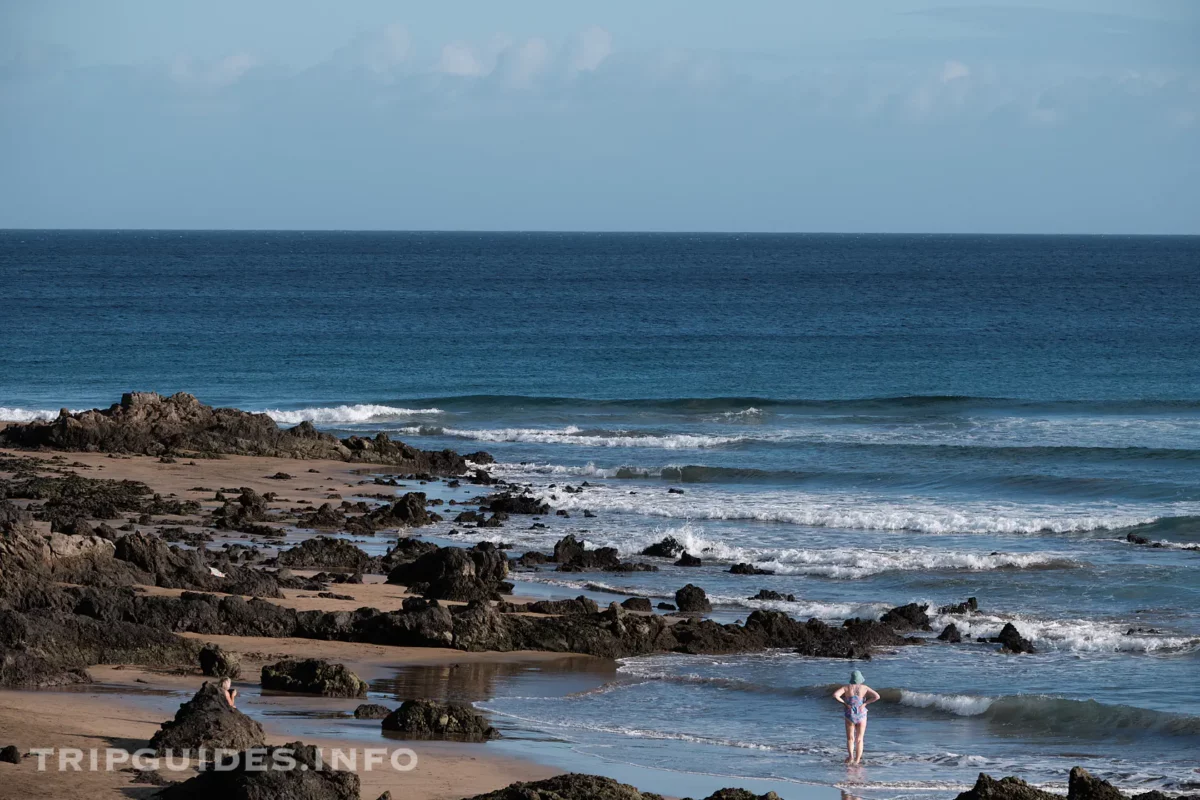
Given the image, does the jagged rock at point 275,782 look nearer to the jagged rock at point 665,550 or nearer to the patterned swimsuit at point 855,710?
the patterned swimsuit at point 855,710

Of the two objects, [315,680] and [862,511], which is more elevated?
[862,511]

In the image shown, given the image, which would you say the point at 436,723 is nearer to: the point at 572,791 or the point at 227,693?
the point at 227,693

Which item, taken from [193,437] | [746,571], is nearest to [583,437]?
[193,437]

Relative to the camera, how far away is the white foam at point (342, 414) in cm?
4581

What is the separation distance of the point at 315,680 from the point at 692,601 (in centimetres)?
719

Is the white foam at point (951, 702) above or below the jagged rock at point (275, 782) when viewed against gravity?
below

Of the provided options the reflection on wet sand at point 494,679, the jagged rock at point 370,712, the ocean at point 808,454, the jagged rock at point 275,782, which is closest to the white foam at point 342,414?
the ocean at point 808,454

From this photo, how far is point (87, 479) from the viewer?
30500 millimetres

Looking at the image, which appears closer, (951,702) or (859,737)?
(859,737)

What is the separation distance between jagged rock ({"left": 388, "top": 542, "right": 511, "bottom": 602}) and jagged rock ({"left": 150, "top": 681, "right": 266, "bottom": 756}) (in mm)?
8401

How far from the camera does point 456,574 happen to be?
69.4 ft

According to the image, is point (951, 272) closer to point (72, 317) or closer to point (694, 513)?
point (72, 317)

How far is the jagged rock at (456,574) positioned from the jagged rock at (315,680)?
5.02 metres

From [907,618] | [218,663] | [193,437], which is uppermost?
[193,437]
